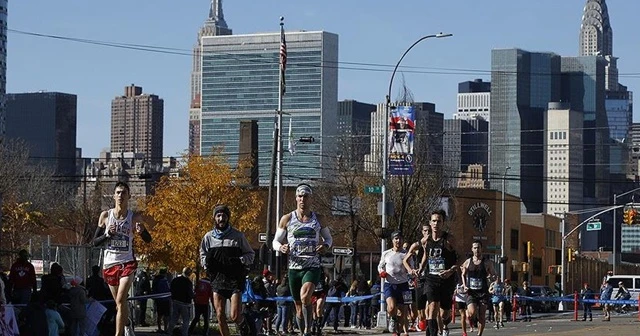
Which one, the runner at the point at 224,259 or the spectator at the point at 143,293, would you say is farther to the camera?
the spectator at the point at 143,293

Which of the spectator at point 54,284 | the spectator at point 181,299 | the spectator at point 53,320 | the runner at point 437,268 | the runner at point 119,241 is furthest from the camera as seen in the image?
the spectator at point 181,299

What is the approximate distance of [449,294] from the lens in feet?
74.0

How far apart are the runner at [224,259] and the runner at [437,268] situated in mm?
4079

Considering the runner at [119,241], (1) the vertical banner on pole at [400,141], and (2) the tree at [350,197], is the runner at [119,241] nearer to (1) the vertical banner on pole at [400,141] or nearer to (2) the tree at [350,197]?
(1) the vertical banner on pole at [400,141]

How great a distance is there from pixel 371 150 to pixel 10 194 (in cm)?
1943

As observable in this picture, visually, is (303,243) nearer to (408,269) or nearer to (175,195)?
(408,269)

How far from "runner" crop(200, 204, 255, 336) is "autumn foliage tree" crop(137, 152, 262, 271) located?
4705 cm

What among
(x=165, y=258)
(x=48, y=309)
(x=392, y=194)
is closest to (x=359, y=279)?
(x=392, y=194)

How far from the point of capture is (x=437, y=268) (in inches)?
871

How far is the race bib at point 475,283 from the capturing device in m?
25.1

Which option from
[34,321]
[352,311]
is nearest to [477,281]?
[34,321]

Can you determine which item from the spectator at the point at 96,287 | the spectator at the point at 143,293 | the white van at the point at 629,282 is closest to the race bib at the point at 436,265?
the spectator at the point at 96,287

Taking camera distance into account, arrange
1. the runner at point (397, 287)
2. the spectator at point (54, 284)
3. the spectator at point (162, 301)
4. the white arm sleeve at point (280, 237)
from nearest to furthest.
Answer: the white arm sleeve at point (280, 237) → the runner at point (397, 287) → the spectator at point (54, 284) → the spectator at point (162, 301)

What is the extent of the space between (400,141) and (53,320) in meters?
21.5
